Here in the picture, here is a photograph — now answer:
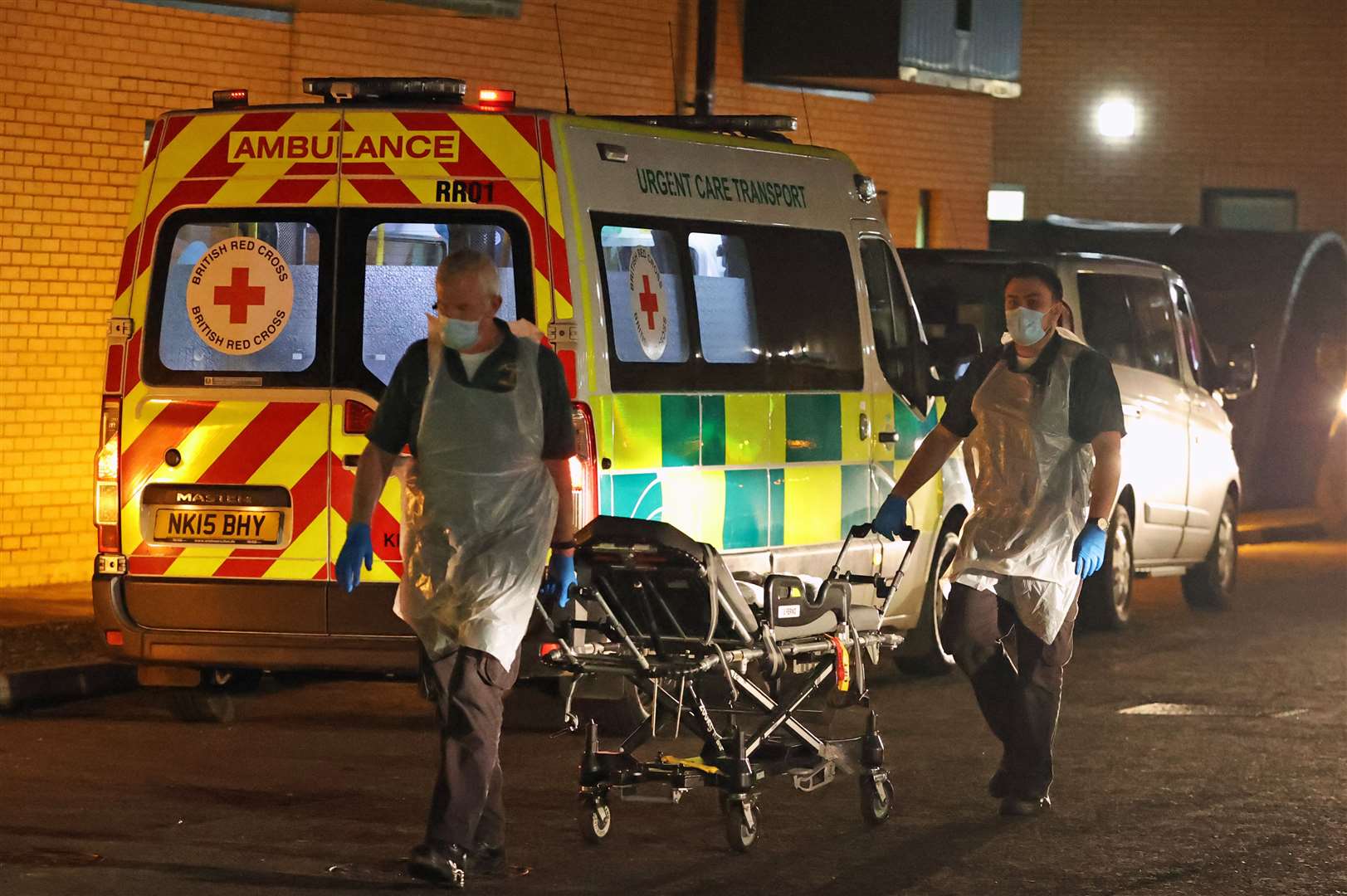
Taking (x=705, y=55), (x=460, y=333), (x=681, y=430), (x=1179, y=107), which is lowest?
(x=681, y=430)

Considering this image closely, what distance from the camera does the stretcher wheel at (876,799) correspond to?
23.7 feet

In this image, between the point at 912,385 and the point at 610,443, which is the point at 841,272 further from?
the point at 610,443

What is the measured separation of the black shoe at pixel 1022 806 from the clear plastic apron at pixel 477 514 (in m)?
1.86

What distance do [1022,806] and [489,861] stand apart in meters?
1.89

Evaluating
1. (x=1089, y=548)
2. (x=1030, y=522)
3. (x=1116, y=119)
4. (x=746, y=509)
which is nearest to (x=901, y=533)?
(x=1030, y=522)

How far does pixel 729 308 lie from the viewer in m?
9.07

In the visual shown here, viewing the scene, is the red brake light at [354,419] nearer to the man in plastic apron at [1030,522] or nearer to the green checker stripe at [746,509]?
the green checker stripe at [746,509]

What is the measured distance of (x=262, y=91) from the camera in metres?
13.7

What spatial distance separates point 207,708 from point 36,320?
434cm

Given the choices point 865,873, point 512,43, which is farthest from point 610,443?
point 512,43

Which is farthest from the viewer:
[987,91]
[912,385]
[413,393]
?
[987,91]

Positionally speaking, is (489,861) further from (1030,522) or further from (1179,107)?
(1179,107)

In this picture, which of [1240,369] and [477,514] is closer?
[477,514]

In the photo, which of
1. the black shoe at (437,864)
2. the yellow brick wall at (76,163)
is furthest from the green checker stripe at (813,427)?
the yellow brick wall at (76,163)
